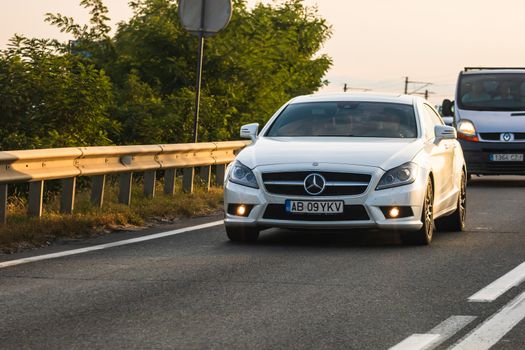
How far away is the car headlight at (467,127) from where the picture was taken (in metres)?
22.9

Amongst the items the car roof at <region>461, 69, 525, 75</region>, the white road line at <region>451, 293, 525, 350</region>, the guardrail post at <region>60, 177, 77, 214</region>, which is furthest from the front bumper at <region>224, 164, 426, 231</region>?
the car roof at <region>461, 69, 525, 75</region>

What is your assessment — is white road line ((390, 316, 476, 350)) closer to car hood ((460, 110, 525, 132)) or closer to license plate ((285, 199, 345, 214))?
license plate ((285, 199, 345, 214))

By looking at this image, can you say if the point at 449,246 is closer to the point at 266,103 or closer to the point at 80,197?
the point at 80,197

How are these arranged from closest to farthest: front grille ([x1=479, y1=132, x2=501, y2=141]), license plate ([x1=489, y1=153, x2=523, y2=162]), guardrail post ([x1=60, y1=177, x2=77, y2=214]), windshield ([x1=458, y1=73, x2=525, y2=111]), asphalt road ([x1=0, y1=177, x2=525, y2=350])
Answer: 1. asphalt road ([x1=0, y1=177, x2=525, y2=350])
2. guardrail post ([x1=60, y1=177, x2=77, y2=214])
3. license plate ([x1=489, y1=153, x2=523, y2=162])
4. front grille ([x1=479, y1=132, x2=501, y2=141])
5. windshield ([x1=458, y1=73, x2=525, y2=111])

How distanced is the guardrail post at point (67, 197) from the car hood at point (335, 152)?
7.18ft

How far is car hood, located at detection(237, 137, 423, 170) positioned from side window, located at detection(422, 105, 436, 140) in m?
0.48

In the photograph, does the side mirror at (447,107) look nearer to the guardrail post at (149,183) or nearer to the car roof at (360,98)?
the guardrail post at (149,183)

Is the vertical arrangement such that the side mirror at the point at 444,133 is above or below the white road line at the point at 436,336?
above

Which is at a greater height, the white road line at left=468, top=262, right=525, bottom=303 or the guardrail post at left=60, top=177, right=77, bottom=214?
the white road line at left=468, top=262, right=525, bottom=303

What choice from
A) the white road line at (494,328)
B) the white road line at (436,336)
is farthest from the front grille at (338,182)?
the white road line at (436,336)

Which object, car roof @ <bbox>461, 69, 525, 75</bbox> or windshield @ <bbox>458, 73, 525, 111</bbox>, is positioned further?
car roof @ <bbox>461, 69, 525, 75</bbox>

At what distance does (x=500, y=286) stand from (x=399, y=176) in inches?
105

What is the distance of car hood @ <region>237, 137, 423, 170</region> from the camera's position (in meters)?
11.5

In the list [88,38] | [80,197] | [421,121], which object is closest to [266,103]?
[88,38]
